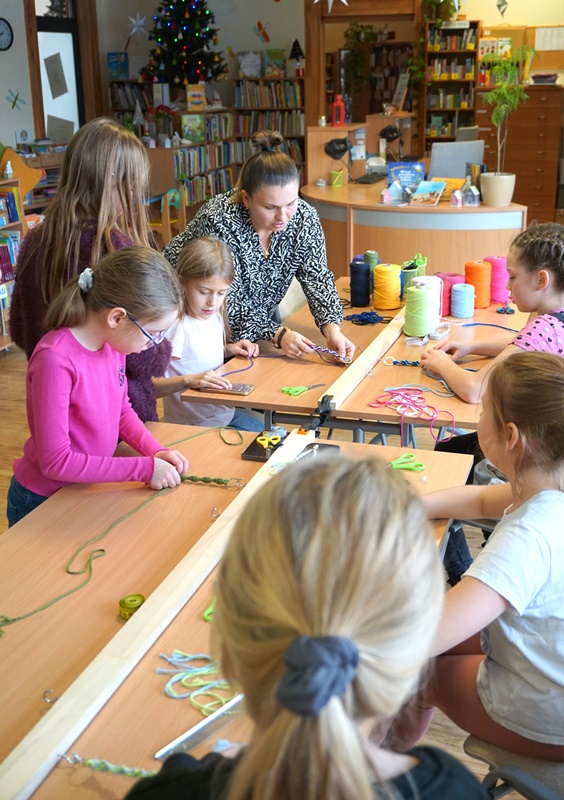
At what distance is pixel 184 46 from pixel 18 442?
5.23 metres

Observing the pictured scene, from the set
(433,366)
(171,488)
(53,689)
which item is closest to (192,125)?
(433,366)

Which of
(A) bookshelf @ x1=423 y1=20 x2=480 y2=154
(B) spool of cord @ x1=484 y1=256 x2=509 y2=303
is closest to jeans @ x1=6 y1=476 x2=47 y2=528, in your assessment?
(B) spool of cord @ x1=484 y1=256 x2=509 y2=303

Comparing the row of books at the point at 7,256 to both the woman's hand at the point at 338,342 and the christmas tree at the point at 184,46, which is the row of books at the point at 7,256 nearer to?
the woman's hand at the point at 338,342

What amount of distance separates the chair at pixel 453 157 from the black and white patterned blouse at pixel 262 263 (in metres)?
3.90

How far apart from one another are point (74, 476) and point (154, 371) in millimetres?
530

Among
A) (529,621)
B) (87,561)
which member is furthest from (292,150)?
(529,621)

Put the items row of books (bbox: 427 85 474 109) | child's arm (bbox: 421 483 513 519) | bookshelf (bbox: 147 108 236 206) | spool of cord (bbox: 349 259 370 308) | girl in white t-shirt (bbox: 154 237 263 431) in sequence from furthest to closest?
row of books (bbox: 427 85 474 109)
bookshelf (bbox: 147 108 236 206)
spool of cord (bbox: 349 259 370 308)
girl in white t-shirt (bbox: 154 237 263 431)
child's arm (bbox: 421 483 513 519)

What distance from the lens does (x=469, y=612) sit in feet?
4.27

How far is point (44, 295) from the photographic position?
85.9 inches

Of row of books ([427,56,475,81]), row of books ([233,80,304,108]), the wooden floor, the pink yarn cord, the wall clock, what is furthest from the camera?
row of books ([427,56,475,81])

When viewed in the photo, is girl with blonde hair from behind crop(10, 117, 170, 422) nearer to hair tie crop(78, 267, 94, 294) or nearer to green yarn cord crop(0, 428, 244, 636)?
hair tie crop(78, 267, 94, 294)

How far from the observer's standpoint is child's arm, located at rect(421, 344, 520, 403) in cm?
240

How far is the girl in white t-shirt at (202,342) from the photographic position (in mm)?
2623

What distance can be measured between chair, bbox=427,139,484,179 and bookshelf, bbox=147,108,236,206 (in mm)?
2449
